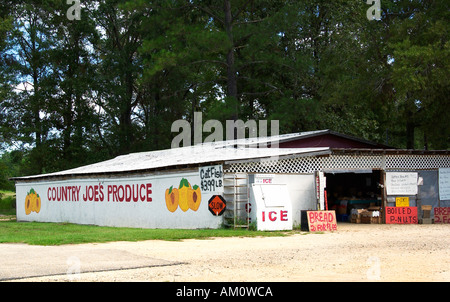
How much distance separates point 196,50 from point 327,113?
10.0 m

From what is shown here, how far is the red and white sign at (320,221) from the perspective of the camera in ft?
63.2

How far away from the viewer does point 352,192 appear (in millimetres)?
28859

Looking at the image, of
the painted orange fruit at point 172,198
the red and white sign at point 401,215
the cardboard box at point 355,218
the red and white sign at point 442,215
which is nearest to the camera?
the painted orange fruit at point 172,198

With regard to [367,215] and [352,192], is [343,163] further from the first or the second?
[352,192]

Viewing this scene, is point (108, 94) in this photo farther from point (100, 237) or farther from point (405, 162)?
point (100, 237)

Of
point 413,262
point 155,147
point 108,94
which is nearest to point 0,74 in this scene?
point 108,94

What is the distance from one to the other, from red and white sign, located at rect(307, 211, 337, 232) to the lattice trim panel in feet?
7.72

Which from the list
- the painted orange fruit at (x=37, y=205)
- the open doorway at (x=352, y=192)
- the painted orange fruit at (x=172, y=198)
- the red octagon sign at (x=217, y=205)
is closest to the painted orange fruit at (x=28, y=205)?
the painted orange fruit at (x=37, y=205)

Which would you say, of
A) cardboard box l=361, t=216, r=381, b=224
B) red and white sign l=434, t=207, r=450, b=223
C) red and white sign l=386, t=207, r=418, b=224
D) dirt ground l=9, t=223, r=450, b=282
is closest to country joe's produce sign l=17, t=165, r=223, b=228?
dirt ground l=9, t=223, r=450, b=282

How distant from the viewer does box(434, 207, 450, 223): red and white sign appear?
78.2 ft

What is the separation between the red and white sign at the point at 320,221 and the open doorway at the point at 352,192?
16.1ft

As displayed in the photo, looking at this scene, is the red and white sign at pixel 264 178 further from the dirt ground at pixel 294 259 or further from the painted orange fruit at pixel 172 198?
the painted orange fruit at pixel 172 198

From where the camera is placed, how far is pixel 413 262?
10.6 m

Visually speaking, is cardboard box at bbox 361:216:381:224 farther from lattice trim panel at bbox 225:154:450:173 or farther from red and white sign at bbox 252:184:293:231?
red and white sign at bbox 252:184:293:231
